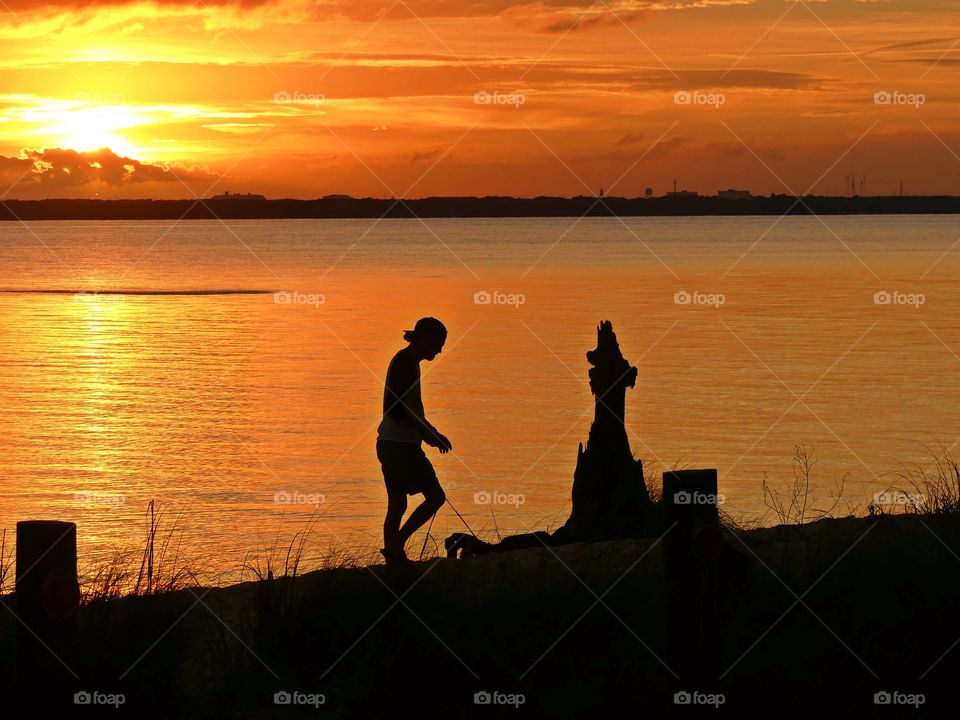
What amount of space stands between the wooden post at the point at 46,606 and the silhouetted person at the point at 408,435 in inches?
154

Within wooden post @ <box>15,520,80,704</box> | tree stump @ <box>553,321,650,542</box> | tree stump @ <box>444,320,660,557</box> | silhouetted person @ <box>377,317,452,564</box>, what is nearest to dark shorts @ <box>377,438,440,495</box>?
silhouetted person @ <box>377,317,452,564</box>

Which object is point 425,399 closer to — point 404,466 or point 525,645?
point 404,466

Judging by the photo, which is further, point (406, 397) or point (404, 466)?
point (404, 466)

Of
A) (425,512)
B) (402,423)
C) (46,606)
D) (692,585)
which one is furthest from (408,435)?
(46,606)

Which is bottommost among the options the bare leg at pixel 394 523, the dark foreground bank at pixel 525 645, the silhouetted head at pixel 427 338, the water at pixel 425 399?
the dark foreground bank at pixel 525 645

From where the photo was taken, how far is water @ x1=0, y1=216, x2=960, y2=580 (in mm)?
18078

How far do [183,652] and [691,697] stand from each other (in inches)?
116

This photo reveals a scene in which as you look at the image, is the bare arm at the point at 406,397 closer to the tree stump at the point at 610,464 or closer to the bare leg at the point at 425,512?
the bare leg at the point at 425,512

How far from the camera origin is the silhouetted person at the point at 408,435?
9805 millimetres

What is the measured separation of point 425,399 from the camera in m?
27.1

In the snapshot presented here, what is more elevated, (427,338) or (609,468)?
(427,338)

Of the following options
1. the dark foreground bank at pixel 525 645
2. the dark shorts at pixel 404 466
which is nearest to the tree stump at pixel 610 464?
the dark shorts at pixel 404 466

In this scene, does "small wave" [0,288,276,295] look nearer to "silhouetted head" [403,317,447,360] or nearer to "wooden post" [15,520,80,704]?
"silhouetted head" [403,317,447,360]

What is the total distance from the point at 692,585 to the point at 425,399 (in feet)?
69.2
